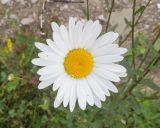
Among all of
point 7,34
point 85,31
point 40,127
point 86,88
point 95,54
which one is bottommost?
point 40,127

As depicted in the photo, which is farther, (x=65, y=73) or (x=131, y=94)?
(x=131, y=94)

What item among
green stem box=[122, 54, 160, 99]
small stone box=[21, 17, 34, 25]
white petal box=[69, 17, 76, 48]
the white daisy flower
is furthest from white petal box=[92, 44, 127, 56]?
small stone box=[21, 17, 34, 25]

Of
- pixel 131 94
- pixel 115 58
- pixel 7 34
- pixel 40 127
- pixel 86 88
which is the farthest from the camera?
pixel 7 34

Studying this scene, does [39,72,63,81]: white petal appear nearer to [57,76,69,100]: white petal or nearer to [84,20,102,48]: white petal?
[57,76,69,100]: white petal

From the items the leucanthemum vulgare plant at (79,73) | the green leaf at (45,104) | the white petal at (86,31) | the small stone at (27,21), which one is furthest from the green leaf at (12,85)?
the white petal at (86,31)

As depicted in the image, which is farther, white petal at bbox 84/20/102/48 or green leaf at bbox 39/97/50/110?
green leaf at bbox 39/97/50/110

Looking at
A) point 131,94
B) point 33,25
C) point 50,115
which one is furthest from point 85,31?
point 33,25

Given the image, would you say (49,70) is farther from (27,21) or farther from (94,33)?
(27,21)

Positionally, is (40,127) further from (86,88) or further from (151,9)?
(151,9)
